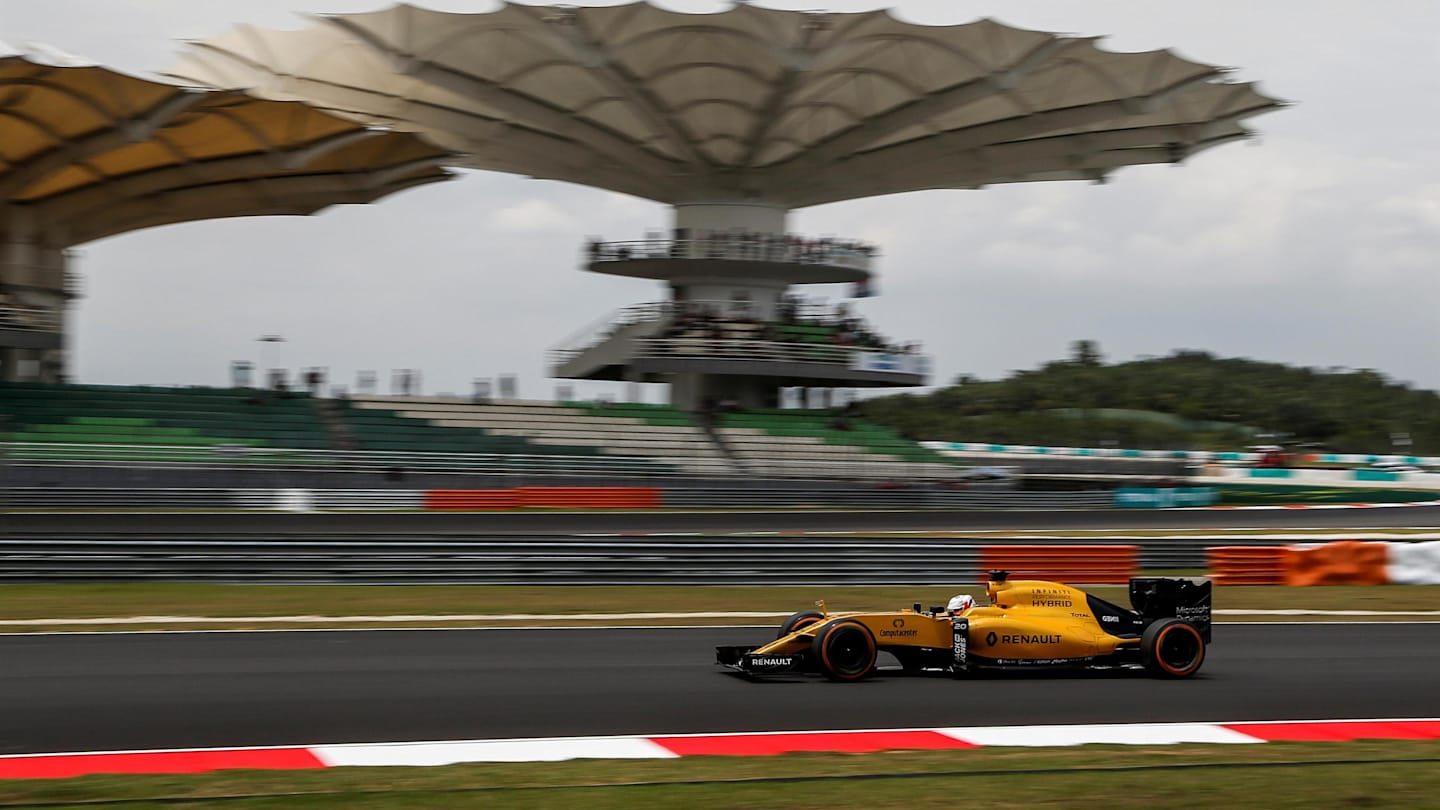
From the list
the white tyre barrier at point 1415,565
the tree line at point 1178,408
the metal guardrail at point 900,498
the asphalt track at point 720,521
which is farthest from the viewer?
the tree line at point 1178,408

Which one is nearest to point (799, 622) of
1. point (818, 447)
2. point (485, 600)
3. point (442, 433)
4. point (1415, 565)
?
point (485, 600)

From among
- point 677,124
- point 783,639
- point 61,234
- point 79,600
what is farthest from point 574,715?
point 61,234

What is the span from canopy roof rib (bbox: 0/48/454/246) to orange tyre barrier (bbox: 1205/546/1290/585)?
89.0 ft

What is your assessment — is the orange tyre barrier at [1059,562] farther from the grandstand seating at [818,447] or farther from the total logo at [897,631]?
the grandstand seating at [818,447]

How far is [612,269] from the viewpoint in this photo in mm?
48125

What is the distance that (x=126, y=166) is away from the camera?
44031mm

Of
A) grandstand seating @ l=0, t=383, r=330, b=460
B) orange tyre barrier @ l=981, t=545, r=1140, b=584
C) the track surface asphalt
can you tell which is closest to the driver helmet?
the track surface asphalt

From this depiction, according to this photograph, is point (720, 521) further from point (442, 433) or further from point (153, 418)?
point (153, 418)

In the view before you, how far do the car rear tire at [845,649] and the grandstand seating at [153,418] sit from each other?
24.7 metres

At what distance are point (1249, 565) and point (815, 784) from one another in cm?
1630

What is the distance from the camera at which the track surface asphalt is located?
8.42 m

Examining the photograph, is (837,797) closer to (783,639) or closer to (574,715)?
(574,715)

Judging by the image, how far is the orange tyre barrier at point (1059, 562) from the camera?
802 inches

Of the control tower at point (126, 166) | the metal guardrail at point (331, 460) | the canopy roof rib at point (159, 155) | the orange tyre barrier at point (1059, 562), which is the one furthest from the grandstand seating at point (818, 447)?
the orange tyre barrier at point (1059, 562)
